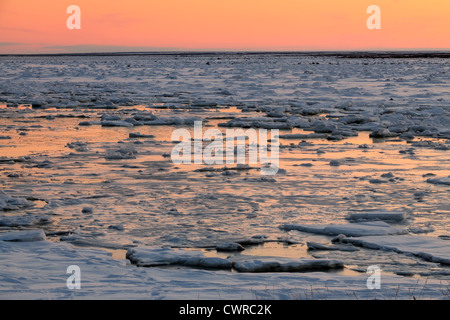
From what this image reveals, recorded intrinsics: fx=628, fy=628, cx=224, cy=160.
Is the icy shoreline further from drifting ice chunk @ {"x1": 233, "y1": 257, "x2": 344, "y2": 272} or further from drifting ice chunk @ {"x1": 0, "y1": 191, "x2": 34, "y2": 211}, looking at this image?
drifting ice chunk @ {"x1": 0, "y1": 191, "x2": 34, "y2": 211}

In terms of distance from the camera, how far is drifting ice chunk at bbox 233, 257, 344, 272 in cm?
431

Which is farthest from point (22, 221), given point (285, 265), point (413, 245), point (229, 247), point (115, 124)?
point (115, 124)

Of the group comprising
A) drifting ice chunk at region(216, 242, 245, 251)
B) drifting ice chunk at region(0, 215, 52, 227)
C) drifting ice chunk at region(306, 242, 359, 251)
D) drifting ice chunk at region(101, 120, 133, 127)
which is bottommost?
drifting ice chunk at region(306, 242, 359, 251)

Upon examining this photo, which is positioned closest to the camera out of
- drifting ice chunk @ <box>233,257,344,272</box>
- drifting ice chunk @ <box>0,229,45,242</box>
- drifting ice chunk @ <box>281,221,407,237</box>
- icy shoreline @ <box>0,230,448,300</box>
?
icy shoreline @ <box>0,230,448,300</box>

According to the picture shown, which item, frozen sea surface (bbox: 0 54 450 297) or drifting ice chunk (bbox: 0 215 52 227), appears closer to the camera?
frozen sea surface (bbox: 0 54 450 297)

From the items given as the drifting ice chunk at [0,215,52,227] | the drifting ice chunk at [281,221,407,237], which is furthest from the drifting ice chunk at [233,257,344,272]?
the drifting ice chunk at [0,215,52,227]

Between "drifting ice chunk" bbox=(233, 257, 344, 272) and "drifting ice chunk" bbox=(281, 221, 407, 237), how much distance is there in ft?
2.59

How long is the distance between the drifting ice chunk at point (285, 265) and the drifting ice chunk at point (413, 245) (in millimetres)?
592

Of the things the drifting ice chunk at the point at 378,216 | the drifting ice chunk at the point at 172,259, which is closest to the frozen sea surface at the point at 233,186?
the drifting ice chunk at the point at 378,216

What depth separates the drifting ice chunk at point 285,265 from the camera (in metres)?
4.31

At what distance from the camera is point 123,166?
8.42 m

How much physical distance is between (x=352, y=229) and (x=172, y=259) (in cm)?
163
